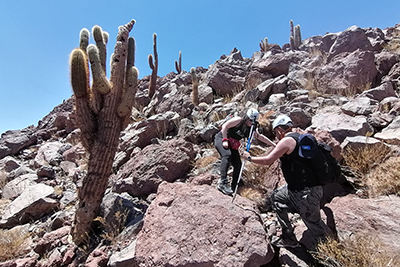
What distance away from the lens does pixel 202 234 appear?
114 inches

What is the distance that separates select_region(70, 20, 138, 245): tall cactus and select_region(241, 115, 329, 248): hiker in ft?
10.3

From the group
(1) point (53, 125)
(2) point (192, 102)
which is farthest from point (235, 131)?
(1) point (53, 125)

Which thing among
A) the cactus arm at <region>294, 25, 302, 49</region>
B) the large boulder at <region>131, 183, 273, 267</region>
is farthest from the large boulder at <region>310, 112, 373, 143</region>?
the cactus arm at <region>294, 25, 302, 49</region>

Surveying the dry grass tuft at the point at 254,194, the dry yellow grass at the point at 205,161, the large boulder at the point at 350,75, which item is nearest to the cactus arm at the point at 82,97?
the dry yellow grass at the point at 205,161

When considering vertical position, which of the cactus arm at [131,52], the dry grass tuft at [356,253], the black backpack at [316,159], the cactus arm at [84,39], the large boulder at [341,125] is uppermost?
the cactus arm at [84,39]

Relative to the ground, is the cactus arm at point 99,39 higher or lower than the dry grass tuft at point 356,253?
higher

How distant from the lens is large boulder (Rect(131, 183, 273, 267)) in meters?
A: 2.67

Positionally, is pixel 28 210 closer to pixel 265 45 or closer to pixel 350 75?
pixel 350 75

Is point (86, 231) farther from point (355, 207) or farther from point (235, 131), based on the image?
point (355, 207)

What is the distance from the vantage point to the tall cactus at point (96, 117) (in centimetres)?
474

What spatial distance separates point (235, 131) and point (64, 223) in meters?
4.43

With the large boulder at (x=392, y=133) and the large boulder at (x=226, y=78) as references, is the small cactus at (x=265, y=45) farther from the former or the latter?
the large boulder at (x=392, y=133)

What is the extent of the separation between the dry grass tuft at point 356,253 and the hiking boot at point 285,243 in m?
0.30

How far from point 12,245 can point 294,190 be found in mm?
5746
